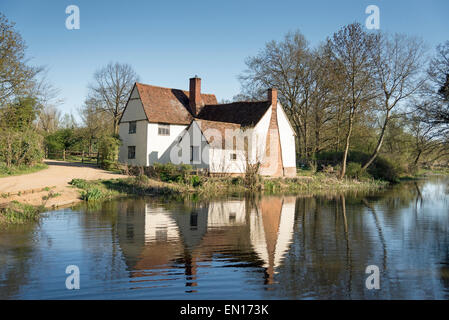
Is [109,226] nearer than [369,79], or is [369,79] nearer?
[109,226]

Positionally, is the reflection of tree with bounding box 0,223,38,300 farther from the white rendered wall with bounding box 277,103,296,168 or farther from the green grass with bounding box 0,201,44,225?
the white rendered wall with bounding box 277,103,296,168

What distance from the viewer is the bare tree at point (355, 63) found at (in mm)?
31938

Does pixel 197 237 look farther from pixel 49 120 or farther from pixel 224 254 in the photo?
pixel 49 120

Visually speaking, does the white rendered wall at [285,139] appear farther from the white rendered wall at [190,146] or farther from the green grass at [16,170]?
the green grass at [16,170]

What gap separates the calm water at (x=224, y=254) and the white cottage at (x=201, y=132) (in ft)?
46.4

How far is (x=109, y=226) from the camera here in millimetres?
12969

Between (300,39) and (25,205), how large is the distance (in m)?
33.6

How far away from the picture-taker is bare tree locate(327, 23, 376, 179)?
31938 millimetres

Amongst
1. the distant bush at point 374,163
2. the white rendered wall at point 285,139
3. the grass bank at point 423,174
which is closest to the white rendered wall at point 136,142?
the white rendered wall at point 285,139

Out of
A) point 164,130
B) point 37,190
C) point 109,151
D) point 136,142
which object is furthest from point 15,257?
point 136,142

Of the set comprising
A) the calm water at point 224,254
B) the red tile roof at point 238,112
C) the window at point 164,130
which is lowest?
the calm water at point 224,254

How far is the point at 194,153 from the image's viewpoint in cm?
3100
